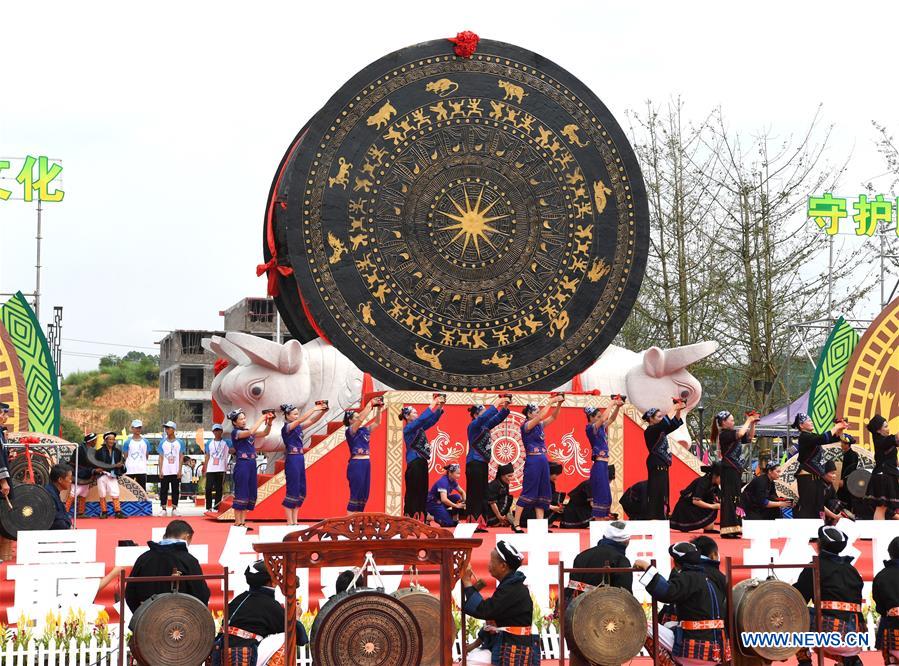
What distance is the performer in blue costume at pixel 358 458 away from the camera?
14.0m

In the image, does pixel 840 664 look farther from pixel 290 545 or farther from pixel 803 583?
pixel 290 545

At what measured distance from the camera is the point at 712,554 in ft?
27.0

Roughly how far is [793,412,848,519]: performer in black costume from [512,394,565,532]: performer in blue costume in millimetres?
2627

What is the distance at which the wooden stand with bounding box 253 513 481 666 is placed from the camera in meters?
6.68

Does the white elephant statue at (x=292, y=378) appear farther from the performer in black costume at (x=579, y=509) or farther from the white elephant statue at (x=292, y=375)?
the performer in black costume at (x=579, y=509)

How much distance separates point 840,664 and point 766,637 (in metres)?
0.84

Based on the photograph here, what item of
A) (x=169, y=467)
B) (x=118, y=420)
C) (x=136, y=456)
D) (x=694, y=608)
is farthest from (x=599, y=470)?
(x=118, y=420)

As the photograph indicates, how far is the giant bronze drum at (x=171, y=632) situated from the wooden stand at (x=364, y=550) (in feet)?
1.91

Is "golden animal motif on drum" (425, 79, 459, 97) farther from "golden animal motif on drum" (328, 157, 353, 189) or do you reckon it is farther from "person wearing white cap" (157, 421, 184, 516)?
"person wearing white cap" (157, 421, 184, 516)

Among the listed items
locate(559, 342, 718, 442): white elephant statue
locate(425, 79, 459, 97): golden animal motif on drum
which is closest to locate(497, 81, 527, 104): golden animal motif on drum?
locate(425, 79, 459, 97): golden animal motif on drum

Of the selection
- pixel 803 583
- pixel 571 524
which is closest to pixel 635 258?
pixel 571 524

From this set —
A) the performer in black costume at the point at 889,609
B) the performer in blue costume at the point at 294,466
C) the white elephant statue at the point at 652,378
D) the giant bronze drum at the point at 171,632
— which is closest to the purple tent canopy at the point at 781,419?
the white elephant statue at the point at 652,378

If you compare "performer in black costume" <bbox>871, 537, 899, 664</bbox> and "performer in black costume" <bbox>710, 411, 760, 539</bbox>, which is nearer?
"performer in black costume" <bbox>871, 537, 899, 664</bbox>

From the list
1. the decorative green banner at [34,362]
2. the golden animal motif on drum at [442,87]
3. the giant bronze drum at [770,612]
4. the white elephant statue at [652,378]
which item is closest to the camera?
the giant bronze drum at [770,612]
